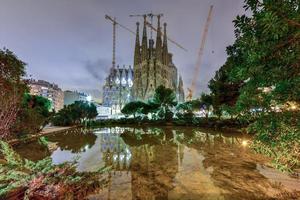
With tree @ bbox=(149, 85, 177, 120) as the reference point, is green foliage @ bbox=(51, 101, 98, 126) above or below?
below

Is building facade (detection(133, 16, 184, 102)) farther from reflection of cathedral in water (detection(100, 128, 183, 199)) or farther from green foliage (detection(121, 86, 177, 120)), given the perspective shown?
reflection of cathedral in water (detection(100, 128, 183, 199))

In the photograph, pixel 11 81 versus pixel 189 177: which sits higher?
pixel 11 81

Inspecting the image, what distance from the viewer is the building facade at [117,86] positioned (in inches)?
4060

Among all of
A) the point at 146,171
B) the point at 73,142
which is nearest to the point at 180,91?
the point at 73,142

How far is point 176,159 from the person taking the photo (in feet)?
33.3

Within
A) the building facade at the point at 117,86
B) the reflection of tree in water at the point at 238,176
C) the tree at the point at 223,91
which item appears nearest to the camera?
the reflection of tree in water at the point at 238,176

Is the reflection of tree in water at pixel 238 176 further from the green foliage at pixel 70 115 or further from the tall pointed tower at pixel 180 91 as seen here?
the tall pointed tower at pixel 180 91

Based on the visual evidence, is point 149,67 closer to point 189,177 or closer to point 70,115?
point 70,115

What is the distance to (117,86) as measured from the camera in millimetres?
105938

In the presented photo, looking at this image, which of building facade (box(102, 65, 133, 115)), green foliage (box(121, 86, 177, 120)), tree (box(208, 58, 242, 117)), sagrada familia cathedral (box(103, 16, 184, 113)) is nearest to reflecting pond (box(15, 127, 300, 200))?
A: tree (box(208, 58, 242, 117))

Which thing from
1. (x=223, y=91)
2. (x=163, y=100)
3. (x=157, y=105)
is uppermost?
(x=163, y=100)

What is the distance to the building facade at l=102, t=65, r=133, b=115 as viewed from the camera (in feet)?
338

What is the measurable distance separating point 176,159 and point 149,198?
16.1 feet

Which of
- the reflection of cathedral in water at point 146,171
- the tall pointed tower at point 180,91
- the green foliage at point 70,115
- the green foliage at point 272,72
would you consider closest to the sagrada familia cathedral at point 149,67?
the tall pointed tower at point 180,91
